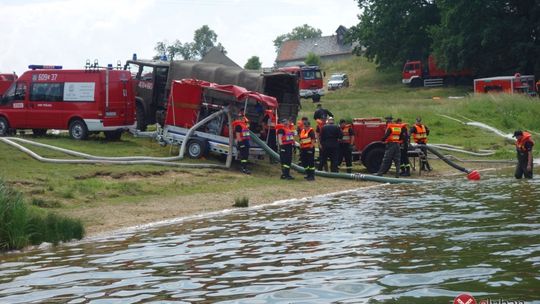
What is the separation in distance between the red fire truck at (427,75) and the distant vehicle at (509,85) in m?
14.7

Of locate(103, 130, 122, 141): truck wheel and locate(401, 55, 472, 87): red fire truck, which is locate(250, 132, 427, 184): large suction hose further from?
locate(401, 55, 472, 87): red fire truck

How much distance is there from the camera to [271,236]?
14219 millimetres

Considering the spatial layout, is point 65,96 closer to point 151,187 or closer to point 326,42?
point 151,187

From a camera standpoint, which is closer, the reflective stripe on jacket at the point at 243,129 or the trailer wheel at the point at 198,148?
the reflective stripe on jacket at the point at 243,129

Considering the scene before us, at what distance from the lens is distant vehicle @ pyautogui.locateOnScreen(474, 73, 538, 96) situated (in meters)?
52.0

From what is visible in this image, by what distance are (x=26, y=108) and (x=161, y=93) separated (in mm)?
4228

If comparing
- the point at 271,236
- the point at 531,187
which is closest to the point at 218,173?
the point at 531,187

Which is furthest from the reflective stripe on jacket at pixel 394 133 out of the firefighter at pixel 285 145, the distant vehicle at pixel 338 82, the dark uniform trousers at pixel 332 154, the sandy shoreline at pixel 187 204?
the distant vehicle at pixel 338 82

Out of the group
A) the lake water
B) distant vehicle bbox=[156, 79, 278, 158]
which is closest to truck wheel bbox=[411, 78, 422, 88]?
distant vehicle bbox=[156, 79, 278, 158]

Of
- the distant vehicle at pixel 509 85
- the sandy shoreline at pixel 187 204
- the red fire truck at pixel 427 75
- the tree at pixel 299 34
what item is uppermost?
the tree at pixel 299 34

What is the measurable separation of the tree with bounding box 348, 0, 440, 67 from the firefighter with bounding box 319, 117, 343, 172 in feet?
151

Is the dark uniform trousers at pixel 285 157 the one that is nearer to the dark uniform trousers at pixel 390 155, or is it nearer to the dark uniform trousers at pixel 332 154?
the dark uniform trousers at pixel 332 154

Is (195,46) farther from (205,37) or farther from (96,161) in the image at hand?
(96,161)

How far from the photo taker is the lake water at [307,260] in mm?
9641
